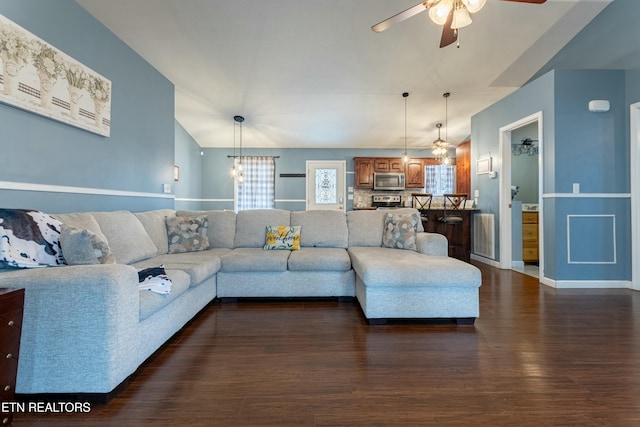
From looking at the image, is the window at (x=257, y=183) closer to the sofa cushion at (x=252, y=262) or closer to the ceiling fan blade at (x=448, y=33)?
the sofa cushion at (x=252, y=262)

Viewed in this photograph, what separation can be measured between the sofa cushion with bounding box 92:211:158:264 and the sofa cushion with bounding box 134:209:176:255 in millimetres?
118

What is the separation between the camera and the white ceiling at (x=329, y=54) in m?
3.12

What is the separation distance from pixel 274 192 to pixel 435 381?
629 centimetres

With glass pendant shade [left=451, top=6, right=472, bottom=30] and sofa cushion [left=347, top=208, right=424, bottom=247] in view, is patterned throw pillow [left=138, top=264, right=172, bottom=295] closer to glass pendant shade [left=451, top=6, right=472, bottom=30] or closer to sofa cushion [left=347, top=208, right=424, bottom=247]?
sofa cushion [left=347, top=208, right=424, bottom=247]

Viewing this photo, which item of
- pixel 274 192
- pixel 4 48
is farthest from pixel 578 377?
pixel 274 192

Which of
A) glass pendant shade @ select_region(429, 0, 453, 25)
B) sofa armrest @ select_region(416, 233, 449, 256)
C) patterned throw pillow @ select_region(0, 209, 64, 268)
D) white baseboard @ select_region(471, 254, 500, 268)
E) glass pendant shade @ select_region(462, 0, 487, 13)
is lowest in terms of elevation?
white baseboard @ select_region(471, 254, 500, 268)

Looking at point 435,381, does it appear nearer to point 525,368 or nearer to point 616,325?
point 525,368

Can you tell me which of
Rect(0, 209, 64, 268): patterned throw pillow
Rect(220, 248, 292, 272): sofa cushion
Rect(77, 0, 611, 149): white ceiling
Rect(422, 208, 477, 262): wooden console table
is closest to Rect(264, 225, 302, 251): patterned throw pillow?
Rect(220, 248, 292, 272): sofa cushion

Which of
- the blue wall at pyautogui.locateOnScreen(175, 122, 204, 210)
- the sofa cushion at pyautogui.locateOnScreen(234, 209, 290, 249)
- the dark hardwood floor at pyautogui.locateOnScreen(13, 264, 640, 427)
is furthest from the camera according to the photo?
the blue wall at pyautogui.locateOnScreen(175, 122, 204, 210)

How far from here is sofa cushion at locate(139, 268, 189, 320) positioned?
1650 mm

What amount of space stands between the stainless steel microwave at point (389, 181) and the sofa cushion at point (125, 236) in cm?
542

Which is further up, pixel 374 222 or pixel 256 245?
pixel 374 222

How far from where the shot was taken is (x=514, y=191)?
17.5 ft

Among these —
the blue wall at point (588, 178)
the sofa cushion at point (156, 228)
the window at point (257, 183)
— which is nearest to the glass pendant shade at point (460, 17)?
the blue wall at point (588, 178)
